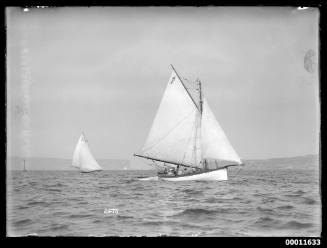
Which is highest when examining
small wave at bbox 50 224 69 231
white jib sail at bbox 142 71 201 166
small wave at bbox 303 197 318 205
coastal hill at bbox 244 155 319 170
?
white jib sail at bbox 142 71 201 166

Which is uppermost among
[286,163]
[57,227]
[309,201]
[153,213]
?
[286,163]

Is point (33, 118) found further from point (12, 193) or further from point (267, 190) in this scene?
point (267, 190)

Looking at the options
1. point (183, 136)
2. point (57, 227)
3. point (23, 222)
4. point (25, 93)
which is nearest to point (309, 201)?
point (57, 227)

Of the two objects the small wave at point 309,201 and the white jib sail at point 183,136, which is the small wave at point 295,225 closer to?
the small wave at point 309,201

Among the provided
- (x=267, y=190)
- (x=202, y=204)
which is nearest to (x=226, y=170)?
(x=267, y=190)

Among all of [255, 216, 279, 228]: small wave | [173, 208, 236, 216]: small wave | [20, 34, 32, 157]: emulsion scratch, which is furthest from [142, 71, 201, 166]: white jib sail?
[255, 216, 279, 228]: small wave

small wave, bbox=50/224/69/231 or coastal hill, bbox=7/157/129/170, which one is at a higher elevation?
coastal hill, bbox=7/157/129/170

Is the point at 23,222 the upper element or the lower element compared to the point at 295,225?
upper

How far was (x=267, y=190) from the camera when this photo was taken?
→ 15.6 metres

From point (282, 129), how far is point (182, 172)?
13.0 m

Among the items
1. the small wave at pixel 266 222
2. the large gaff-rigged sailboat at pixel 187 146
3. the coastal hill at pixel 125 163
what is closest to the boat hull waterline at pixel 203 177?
the large gaff-rigged sailboat at pixel 187 146

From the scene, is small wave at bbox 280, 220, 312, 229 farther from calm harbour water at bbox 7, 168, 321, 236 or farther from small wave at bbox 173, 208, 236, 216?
small wave at bbox 173, 208, 236, 216

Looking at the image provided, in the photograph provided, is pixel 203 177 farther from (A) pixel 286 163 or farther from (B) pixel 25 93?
(B) pixel 25 93
